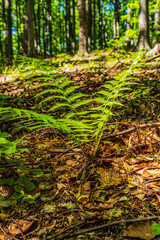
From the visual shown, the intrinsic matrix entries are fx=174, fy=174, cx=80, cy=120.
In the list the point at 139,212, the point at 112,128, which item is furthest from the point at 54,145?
the point at 139,212

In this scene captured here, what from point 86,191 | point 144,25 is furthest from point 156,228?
point 144,25

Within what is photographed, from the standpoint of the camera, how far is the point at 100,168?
56.2 inches

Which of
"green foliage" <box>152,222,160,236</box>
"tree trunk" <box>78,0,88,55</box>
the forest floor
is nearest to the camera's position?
"green foliage" <box>152,222,160,236</box>

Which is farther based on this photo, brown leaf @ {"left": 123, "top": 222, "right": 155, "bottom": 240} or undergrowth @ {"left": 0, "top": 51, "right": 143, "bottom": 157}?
undergrowth @ {"left": 0, "top": 51, "right": 143, "bottom": 157}

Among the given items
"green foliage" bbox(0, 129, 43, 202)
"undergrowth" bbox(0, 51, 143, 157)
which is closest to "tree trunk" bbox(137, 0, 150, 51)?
"undergrowth" bbox(0, 51, 143, 157)

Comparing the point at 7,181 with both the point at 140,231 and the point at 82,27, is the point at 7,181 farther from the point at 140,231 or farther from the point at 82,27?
the point at 82,27

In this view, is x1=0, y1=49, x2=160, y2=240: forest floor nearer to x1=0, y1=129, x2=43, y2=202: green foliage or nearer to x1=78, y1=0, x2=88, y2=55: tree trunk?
x1=0, y1=129, x2=43, y2=202: green foliage

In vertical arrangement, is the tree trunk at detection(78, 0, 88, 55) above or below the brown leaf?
above

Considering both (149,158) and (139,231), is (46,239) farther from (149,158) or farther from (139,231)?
(149,158)

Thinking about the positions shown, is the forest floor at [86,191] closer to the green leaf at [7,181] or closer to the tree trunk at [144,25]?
the green leaf at [7,181]

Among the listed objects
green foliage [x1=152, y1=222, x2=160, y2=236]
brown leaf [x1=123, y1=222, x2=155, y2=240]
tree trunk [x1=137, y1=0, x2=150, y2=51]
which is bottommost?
brown leaf [x1=123, y1=222, x2=155, y2=240]

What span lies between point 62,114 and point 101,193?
137 centimetres

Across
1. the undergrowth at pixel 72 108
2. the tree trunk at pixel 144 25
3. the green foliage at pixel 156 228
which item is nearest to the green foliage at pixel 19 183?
the undergrowth at pixel 72 108

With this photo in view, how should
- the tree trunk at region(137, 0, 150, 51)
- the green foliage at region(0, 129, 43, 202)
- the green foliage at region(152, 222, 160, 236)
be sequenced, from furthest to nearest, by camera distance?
the tree trunk at region(137, 0, 150, 51)
the green foliage at region(0, 129, 43, 202)
the green foliage at region(152, 222, 160, 236)
